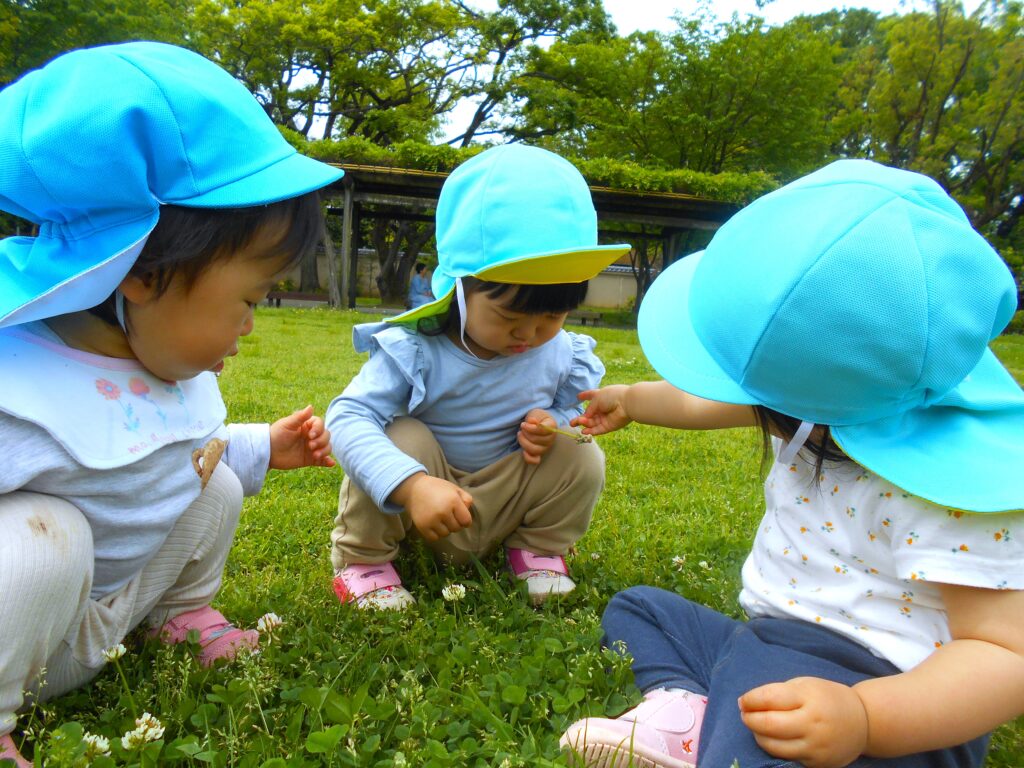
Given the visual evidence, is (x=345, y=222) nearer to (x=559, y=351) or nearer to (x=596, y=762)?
(x=559, y=351)

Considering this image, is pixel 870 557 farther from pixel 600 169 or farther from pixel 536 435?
pixel 600 169

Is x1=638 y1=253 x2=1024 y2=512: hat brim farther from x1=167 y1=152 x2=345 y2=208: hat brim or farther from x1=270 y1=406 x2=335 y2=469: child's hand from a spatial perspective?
x1=270 y1=406 x2=335 y2=469: child's hand

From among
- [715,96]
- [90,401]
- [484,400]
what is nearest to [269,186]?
[90,401]

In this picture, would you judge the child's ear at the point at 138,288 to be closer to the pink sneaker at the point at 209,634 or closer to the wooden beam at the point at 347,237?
the pink sneaker at the point at 209,634

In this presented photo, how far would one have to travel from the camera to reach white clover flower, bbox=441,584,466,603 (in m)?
1.96

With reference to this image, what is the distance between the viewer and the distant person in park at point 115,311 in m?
1.25

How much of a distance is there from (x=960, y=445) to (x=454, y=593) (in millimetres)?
1233

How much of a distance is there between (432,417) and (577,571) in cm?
63

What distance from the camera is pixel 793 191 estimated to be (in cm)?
125

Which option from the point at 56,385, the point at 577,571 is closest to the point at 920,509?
the point at 577,571

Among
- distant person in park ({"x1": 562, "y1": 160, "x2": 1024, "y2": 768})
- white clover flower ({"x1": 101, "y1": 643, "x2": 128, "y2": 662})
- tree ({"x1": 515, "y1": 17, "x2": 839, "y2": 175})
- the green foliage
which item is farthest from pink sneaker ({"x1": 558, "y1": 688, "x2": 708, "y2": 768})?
tree ({"x1": 515, "y1": 17, "x2": 839, "y2": 175})

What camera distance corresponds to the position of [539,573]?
2.19 metres

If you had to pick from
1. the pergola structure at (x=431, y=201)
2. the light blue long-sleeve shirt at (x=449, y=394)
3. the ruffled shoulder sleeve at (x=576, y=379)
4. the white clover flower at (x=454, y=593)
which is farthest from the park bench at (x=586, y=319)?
the white clover flower at (x=454, y=593)

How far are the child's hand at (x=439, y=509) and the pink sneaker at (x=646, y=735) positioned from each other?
0.58 meters
